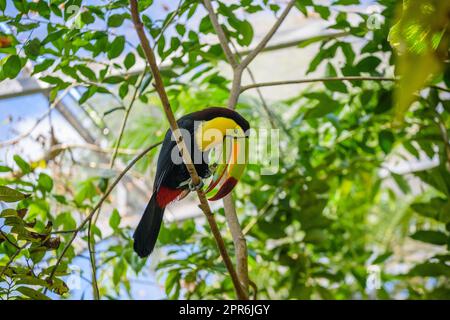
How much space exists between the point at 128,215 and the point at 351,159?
3.17 ft

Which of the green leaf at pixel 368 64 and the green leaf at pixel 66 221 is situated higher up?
the green leaf at pixel 368 64

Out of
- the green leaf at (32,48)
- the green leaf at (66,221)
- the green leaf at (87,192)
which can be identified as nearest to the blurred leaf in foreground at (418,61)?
the green leaf at (32,48)

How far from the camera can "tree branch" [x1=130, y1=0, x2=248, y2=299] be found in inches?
33.0

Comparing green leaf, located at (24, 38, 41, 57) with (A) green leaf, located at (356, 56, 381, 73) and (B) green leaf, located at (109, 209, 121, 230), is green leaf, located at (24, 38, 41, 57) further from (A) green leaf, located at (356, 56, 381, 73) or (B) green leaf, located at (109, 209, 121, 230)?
(A) green leaf, located at (356, 56, 381, 73)

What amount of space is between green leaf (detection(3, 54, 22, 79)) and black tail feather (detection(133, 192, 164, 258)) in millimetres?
410

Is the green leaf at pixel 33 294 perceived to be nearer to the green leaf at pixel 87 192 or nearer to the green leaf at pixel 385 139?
the green leaf at pixel 87 192

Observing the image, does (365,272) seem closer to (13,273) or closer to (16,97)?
(13,273)

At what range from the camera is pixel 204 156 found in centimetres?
114

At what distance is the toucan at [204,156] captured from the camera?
3.50 feet

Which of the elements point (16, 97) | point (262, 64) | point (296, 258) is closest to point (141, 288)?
point (296, 258)

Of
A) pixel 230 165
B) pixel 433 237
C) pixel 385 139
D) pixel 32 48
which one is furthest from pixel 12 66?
pixel 433 237

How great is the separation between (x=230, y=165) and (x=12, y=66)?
52 centimetres
